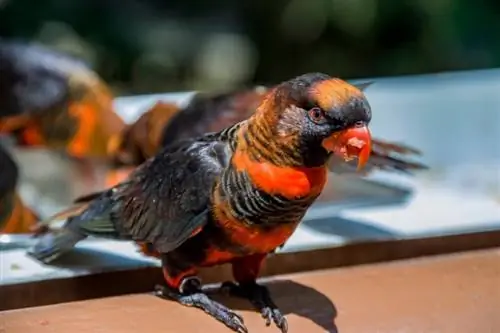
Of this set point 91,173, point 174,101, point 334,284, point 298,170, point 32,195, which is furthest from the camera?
point 174,101

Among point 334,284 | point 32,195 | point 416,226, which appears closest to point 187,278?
point 334,284

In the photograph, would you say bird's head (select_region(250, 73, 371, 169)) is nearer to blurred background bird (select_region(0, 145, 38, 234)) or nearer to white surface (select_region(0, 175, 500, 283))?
white surface (select_region(0, 175, 500, 283))

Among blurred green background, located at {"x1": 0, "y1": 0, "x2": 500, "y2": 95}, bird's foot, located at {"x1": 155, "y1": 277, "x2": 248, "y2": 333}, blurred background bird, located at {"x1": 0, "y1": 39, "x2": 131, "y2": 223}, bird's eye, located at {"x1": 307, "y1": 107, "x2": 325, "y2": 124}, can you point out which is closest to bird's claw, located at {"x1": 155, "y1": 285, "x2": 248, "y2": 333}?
bird's foot, located at {"x1": 155, "y1": 277, "x2": 248, "y2": 333}

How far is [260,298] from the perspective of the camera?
1.06m

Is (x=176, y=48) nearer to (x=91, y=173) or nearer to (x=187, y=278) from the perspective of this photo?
(x=91, y=173)

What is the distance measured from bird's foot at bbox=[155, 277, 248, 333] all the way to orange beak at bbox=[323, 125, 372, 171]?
22cm

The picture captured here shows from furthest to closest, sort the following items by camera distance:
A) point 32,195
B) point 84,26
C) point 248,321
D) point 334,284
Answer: point 84,26, point 32,195, point 334,284, point 248,321

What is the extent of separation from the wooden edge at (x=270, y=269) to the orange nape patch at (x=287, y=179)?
9.6 inches

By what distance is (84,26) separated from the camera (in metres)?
2.75

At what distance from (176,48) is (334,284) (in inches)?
69.1

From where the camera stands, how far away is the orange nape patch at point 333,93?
88cm

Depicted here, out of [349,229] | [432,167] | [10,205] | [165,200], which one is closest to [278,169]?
[165,200]

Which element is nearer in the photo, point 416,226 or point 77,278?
point 77,278

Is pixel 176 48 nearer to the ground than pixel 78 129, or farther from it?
nearer to the ground
